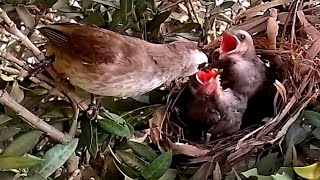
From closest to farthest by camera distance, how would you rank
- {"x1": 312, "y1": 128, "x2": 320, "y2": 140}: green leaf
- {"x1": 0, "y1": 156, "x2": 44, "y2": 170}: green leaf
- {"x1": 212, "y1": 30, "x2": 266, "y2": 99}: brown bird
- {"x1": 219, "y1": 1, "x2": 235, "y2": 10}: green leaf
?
1. {"x1": 0, "y1": 156, "x2": 44, "y2": 170}: green leaf
2. {"x1": 312, "y1": 128, "x2": 320, "y2": 140}: green leaf
3. {"x1": 219, "y1": 1, "x2": 235, "y2": 10}: green leaf
4. {"x1": 212, "y1": 30, "x2": 266, "y2": 99}: brown bird

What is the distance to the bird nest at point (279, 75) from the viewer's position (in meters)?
0.97

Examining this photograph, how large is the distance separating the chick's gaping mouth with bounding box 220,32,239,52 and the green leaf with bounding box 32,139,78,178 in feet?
1.89

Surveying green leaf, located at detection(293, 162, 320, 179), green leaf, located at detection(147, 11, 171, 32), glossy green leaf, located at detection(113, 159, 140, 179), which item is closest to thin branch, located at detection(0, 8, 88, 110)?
glossy green leaf, located at detection(113, 159, 140, 179)

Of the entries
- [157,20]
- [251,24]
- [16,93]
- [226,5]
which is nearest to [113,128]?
[16,93]

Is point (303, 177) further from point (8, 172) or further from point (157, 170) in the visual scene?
point (8, 172)

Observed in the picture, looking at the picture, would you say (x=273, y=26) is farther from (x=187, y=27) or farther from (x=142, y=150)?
(x=142, y=150)

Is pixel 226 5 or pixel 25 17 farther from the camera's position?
pixel 226 5

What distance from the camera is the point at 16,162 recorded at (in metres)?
0.63

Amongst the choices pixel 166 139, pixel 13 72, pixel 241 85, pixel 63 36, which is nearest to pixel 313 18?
pixel 241 85

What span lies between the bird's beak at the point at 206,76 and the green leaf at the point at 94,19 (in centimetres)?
36

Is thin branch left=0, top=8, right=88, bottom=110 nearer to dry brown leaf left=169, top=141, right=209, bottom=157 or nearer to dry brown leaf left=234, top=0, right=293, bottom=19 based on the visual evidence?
dry brown leaf left=169, top=141, right=209, bottom=157

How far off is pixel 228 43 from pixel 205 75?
9cm

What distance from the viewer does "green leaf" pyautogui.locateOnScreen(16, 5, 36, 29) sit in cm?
84

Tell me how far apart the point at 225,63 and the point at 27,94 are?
0.61 metres
